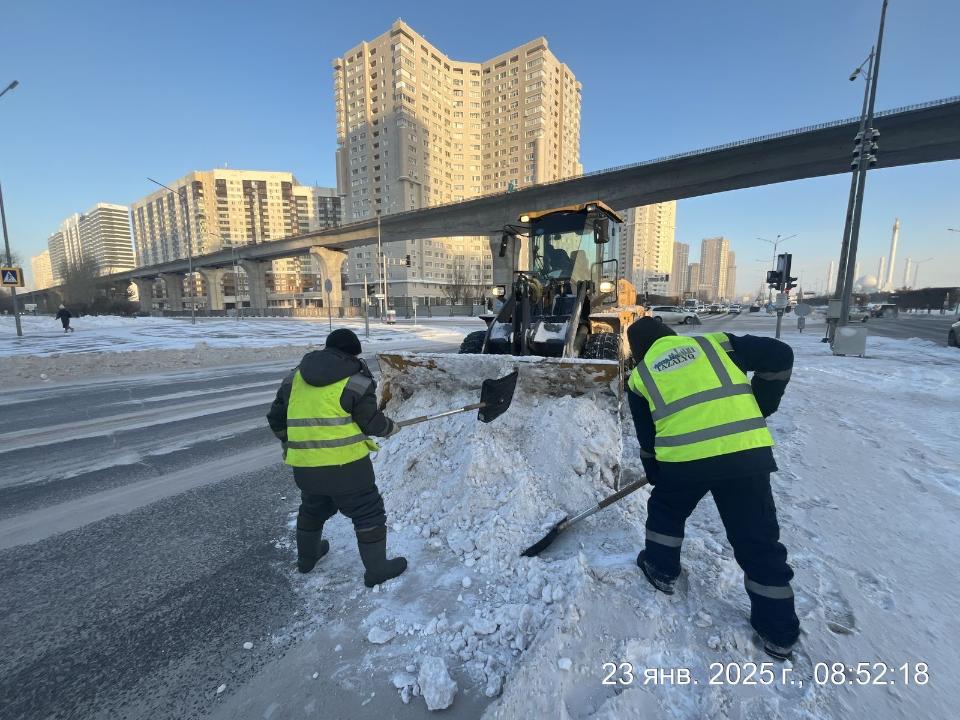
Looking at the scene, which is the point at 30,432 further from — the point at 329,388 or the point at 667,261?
the point at 667,261

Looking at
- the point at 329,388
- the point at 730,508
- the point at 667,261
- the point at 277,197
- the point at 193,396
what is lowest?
the point at 193,396

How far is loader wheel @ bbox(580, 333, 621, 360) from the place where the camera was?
17.4ft

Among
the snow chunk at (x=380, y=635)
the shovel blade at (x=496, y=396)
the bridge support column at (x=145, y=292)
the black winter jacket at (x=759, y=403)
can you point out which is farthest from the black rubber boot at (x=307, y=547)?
the bridge support column at (x=145, y=292)

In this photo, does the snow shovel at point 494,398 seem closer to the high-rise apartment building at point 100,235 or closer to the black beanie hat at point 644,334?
the black beanie hat at point 644,334

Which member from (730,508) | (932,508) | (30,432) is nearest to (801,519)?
(932,508)

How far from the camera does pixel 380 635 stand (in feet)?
7.00

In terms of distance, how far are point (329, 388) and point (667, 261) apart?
462 ft

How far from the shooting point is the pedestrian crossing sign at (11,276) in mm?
15978

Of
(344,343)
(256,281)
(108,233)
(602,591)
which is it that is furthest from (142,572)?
(108,233)

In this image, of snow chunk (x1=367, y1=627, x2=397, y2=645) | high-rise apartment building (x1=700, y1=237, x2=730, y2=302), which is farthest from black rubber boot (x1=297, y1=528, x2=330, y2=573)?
high-rise apartment building (x1=700, y1=237, x2=730, y2=302)

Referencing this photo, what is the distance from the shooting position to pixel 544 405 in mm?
3848

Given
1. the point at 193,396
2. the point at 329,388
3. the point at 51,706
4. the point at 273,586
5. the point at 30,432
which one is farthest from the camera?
the point at 193,396

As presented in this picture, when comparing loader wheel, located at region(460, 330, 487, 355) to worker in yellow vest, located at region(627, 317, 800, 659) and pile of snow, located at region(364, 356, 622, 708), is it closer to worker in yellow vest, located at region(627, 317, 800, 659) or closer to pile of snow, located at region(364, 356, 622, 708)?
pile of snow, located at region(364, 356, 622, 708)

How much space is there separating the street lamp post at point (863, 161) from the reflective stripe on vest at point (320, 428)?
17.5 meters
